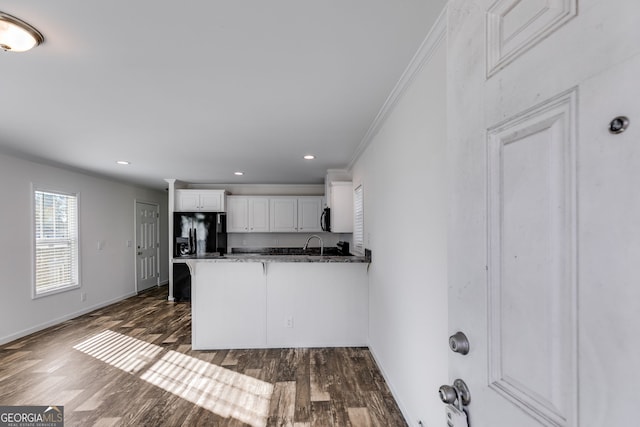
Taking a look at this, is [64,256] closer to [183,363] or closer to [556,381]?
[183,363]

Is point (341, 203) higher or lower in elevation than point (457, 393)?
higher

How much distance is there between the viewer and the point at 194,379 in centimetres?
280

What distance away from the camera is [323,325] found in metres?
3.54

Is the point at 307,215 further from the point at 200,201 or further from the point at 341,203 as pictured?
the point at 200,201

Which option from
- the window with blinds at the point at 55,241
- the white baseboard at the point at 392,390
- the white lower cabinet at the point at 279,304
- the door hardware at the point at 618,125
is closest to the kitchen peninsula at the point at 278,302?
the white lower cabinet at the point at 279,304

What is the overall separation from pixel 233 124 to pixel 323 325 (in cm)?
236

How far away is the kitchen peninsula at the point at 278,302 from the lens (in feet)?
11.5

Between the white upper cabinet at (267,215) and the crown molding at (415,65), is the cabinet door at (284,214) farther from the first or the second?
the crown molding at (415,65)

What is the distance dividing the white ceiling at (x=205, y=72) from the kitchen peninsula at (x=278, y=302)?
1384 mm

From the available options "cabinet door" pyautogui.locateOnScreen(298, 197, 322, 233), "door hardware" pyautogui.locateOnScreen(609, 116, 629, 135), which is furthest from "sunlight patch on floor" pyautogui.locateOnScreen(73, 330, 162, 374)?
"door hardware" pyautogui.locateOnScreen(609, 116, 629, 135)

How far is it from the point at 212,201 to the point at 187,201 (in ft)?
1.55

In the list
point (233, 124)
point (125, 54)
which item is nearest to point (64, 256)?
point (233, 124)

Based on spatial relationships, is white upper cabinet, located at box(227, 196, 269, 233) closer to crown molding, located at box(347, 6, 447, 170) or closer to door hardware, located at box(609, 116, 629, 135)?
crown molding, located at box(347, 6, 447, 170)

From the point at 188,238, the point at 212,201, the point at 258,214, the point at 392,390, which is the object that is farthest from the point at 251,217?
the point at 392,390
